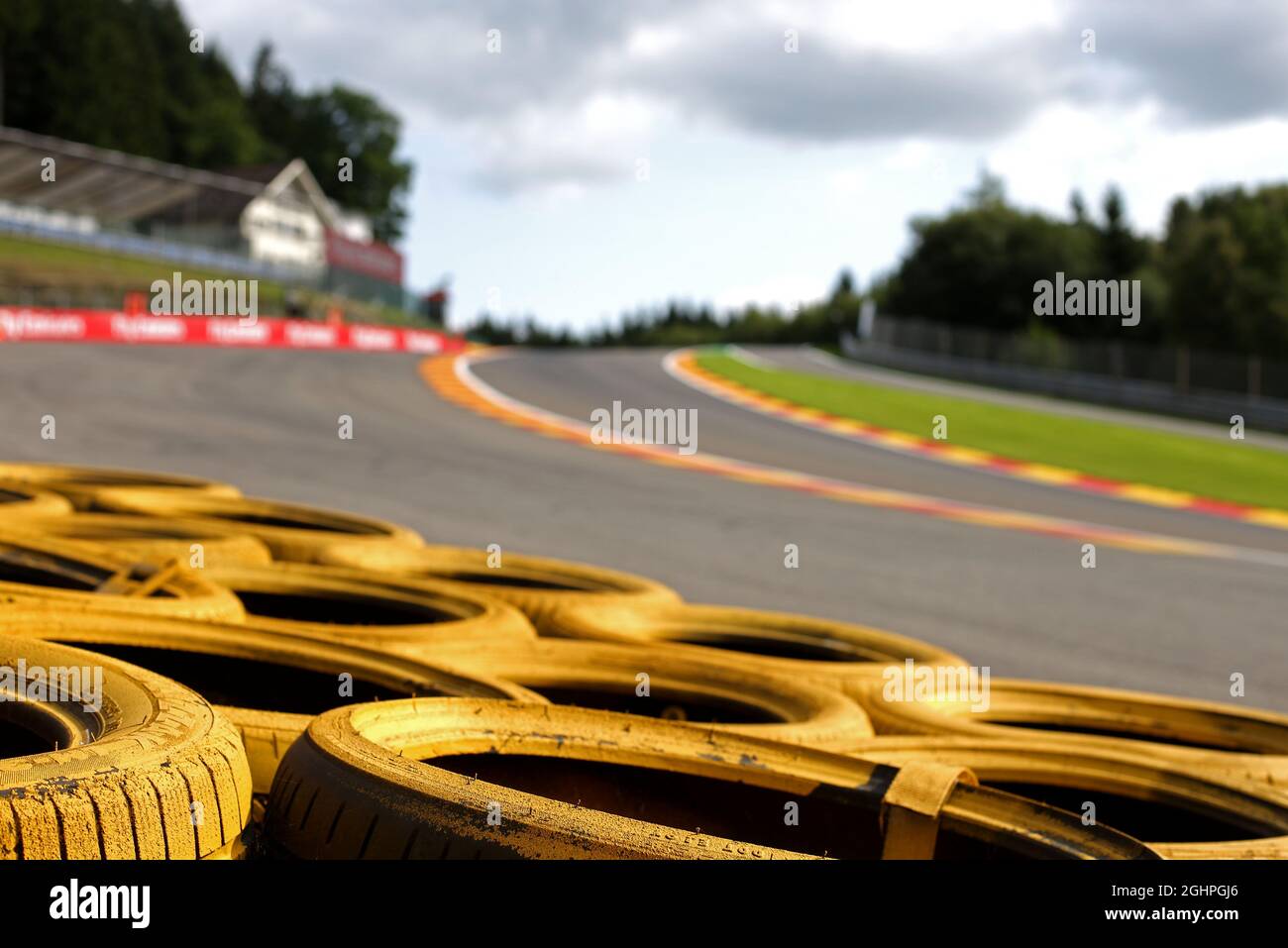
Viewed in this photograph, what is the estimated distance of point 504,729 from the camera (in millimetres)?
2742

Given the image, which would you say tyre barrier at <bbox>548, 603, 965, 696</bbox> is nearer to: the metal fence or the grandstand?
the metal fence

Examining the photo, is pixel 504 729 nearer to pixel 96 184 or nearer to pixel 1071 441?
pixel 1071 441

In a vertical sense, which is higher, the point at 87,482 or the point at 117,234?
the point at 117,234

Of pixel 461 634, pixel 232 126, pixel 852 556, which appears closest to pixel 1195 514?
pixel 852 556

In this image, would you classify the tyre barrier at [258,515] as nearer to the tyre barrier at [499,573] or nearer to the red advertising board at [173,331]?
the tyre barrier at [499,573]

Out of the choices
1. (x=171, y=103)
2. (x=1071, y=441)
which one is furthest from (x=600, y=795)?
(x=171, y=103)

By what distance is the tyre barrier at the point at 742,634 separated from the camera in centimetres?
465

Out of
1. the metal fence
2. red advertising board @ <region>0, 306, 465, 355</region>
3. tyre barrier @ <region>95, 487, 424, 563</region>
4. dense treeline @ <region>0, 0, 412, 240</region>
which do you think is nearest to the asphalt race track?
tyre barrier @ <region>95, 487, 424, 563</region>

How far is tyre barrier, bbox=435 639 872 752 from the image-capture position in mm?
3793

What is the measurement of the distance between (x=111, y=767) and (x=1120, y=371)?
41.6m

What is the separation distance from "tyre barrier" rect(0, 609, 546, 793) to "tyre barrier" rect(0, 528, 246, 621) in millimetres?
104

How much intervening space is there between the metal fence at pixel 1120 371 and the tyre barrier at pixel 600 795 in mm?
35847

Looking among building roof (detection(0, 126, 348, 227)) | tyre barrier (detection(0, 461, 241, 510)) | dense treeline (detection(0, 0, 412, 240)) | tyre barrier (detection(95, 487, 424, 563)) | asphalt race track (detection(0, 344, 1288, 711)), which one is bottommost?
asphalt race track (detection(0, 344, 1288, 711))
